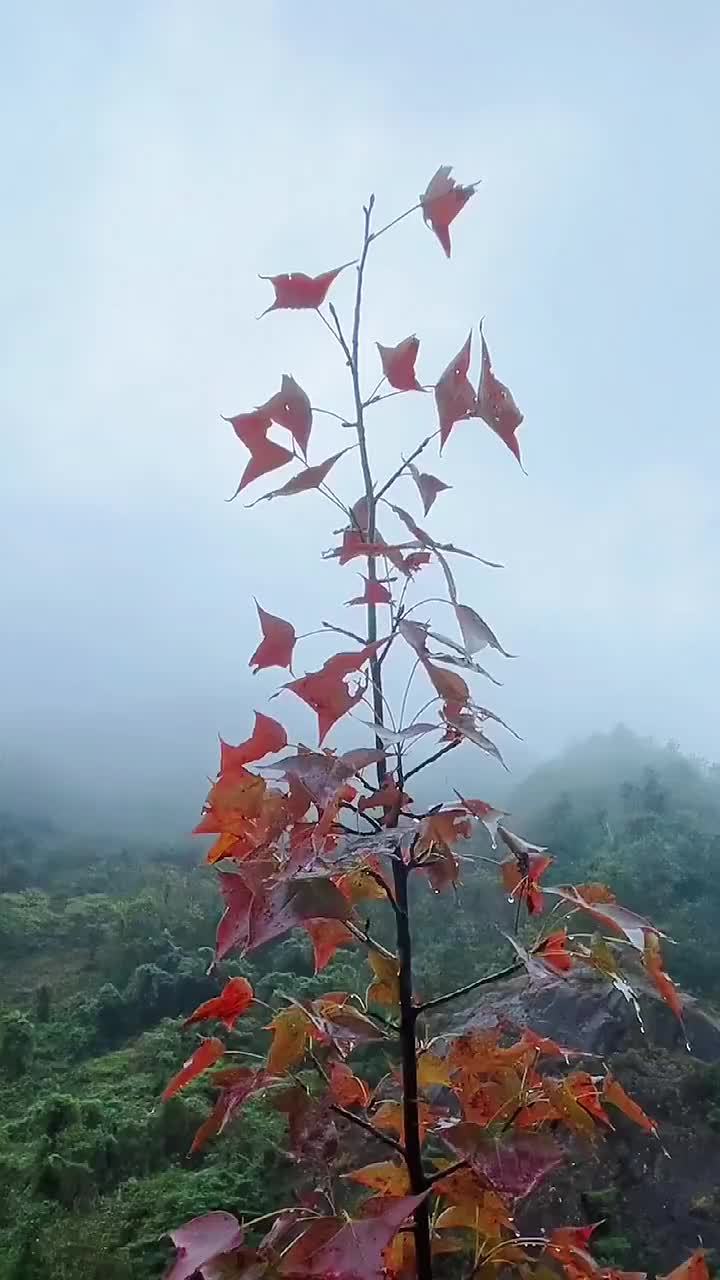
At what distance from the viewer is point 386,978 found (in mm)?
739

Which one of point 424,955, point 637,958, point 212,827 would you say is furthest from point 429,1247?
point 424,955

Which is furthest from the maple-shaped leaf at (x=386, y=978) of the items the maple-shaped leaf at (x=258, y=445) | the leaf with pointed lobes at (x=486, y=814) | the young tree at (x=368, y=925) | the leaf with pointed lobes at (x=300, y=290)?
the leaf with pointed lobes at (x=300, y=290)

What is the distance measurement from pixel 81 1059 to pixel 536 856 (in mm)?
6842

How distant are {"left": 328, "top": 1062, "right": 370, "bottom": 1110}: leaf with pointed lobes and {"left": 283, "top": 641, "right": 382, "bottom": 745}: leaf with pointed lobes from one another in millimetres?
364

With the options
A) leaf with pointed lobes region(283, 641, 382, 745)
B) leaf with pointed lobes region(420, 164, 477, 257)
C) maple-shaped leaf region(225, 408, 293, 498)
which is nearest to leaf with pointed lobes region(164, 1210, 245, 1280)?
leaf with pointed lobes region(283, 641, 382, 745)

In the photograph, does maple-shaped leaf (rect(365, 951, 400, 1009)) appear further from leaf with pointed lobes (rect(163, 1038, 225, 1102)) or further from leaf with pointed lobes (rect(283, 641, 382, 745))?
leaf with pointed lobes (rect(283, 641, 382, 745))

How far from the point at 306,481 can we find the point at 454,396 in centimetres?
13

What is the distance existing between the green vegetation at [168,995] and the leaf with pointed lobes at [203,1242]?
35 centimetres

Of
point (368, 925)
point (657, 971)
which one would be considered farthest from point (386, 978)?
point (657, 971)

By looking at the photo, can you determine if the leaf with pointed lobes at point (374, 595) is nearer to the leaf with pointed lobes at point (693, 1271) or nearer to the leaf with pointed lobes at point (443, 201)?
the leaf with pointed lobes at point (443, 201)

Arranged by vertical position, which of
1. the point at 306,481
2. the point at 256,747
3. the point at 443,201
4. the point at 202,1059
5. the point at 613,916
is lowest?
the point at 202,1059

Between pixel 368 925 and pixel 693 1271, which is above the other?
pixel 368 925

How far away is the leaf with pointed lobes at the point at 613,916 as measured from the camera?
538mm

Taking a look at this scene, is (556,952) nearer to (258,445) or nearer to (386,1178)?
(386,1178)
